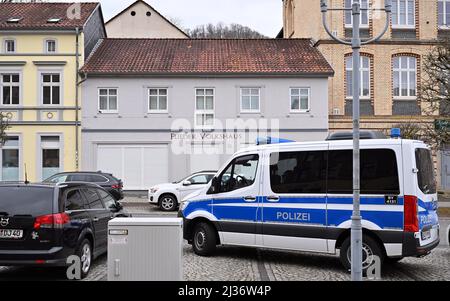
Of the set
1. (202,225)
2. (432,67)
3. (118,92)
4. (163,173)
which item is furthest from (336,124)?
(202,225)

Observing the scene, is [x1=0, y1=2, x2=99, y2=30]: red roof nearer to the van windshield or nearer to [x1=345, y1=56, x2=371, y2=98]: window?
[x1=345, y1=56, x2=371, y2=98]: window

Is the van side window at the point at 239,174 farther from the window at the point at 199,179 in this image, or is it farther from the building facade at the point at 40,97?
the building facade at the point at 40,97

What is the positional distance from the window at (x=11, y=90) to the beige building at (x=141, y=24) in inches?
703

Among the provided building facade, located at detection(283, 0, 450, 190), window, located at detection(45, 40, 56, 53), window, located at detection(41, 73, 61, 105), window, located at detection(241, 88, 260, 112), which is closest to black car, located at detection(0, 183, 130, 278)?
window, located at detection(241, 88, 260, 112)

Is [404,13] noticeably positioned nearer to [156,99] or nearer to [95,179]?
[156,99]

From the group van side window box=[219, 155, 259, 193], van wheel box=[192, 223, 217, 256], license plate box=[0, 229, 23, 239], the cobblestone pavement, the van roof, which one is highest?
the van roof

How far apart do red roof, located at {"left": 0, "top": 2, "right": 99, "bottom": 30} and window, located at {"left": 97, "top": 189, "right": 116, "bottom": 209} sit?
62.5ft

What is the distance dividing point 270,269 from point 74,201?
3.71 metres

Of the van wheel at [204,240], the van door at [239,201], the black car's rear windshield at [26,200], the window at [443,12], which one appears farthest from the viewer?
the window at [443,12]

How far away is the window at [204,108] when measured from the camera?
2750 centimetres

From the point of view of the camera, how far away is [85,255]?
28.6 feet

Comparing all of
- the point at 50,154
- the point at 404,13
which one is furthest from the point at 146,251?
the point at 404,13

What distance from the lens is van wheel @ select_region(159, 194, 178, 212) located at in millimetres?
20906

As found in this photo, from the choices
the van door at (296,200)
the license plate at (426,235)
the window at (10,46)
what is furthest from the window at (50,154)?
the license plate at (426,235)
